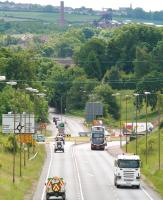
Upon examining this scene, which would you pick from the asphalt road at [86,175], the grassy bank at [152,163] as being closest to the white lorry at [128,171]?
the asphalt road at [86,175]

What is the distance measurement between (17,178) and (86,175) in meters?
14.9

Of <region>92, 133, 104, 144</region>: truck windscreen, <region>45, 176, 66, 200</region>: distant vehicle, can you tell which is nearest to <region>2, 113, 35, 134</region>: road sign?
<region>92, 133, 104, 144</region>: truck windscreen

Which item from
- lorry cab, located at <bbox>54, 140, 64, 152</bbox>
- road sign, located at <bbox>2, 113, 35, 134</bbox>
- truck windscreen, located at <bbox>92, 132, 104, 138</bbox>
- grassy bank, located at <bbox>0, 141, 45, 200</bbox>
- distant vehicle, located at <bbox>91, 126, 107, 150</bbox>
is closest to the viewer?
grassy bank, located at <bbox>0, 141, 45, 200</bbox>

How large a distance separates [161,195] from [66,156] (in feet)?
201

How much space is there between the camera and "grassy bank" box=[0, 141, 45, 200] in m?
76.3

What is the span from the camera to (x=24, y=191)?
8150cm

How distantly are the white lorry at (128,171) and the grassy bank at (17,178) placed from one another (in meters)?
7.79

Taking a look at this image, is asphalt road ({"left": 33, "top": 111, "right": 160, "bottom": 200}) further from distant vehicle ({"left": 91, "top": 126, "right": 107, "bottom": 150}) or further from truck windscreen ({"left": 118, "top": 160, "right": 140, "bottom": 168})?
truck windscreen ({"left": 118, "top": 160, "right": 140, "bottom": 168})

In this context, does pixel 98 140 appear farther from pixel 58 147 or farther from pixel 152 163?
pixel 152 163

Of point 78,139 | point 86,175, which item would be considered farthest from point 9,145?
point 78,139

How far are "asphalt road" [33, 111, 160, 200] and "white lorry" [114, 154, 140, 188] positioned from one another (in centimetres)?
76

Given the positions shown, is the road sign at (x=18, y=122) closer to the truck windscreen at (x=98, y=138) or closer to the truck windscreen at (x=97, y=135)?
the truck windscreen at (x=97, y=135)

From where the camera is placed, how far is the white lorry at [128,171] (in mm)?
85250

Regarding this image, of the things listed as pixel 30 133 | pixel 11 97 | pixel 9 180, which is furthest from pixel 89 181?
pixel 11 97
